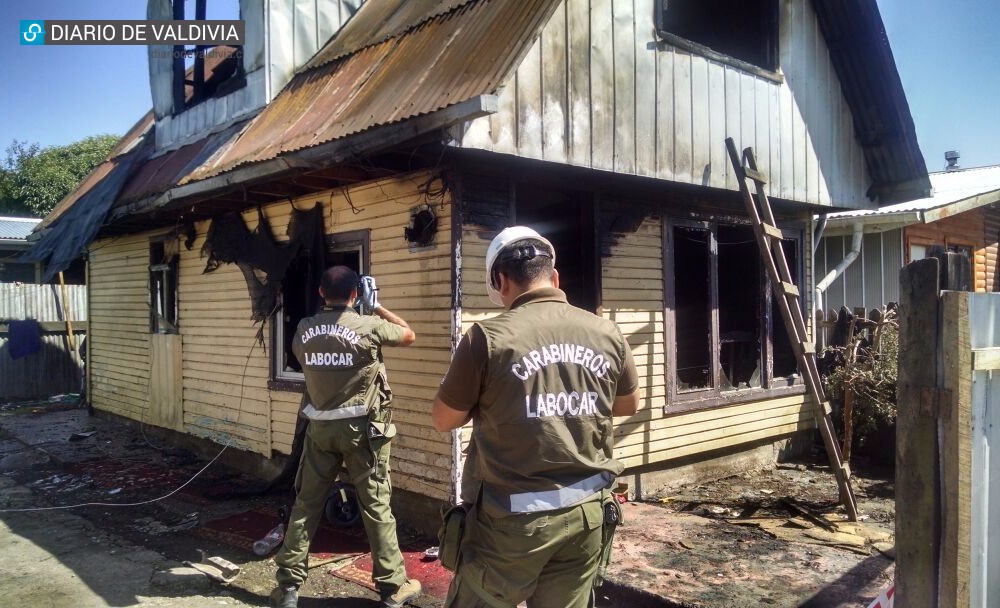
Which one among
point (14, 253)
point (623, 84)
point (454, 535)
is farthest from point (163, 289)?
point (14, 253)

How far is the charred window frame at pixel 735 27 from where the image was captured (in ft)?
25.3

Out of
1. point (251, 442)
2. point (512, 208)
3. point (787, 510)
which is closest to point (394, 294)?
point (512, 208)

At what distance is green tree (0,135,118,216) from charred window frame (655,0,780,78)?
93.1ft

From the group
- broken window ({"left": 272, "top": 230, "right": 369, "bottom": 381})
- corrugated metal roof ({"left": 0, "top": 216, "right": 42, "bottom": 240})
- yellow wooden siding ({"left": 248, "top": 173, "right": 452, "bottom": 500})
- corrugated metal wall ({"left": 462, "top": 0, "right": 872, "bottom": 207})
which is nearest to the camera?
corrugated metal wall ({"left": 462, "top": 0, "right": 872, "bottom": 207})

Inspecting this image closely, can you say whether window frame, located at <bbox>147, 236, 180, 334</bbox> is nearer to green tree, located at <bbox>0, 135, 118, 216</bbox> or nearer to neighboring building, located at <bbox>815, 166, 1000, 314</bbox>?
neighboring building, located at <bbox>815, 166, 1000, 314</bbox>

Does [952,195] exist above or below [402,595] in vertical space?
above

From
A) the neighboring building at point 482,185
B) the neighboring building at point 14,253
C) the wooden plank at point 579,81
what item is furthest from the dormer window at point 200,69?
the neighboring building at point 14,253

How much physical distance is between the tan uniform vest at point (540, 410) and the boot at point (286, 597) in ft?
8.09

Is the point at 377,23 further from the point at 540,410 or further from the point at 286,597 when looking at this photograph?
the point at 540,410

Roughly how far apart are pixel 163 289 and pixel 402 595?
6.92m

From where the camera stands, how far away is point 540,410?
2414mm

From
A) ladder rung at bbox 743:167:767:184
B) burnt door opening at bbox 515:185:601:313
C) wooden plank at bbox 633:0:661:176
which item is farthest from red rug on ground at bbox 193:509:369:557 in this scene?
ladder rung at bbox 743:167:767:184

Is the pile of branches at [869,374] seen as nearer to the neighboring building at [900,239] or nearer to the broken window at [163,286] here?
the neighboring building at [900,239]

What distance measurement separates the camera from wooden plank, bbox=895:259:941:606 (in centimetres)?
260
